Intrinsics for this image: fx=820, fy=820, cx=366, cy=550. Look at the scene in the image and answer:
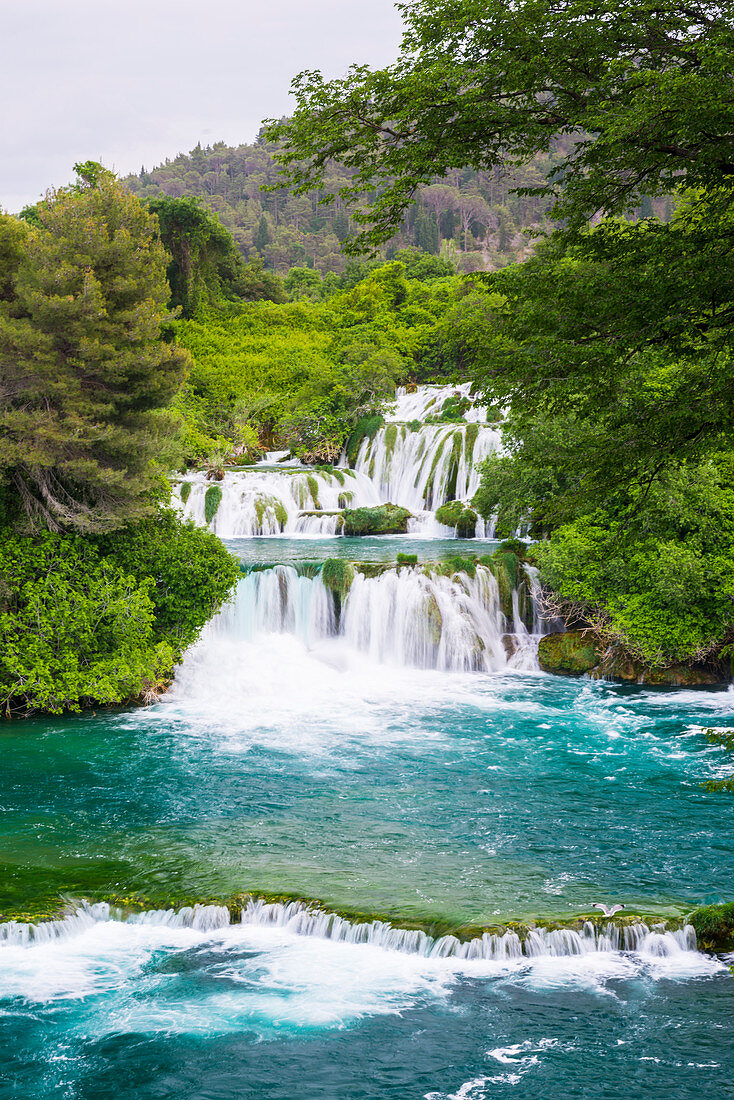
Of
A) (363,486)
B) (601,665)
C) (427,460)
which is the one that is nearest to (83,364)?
(601,665)

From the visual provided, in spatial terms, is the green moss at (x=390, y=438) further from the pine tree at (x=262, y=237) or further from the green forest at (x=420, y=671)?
the pine tree at (x=262, y=237)

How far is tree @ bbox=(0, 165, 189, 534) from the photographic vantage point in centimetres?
1436

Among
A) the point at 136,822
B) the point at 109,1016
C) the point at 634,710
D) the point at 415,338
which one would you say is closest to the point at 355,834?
the point at 136,822

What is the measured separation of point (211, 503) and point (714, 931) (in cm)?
2351

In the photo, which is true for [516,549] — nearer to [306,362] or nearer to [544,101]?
[544,101]

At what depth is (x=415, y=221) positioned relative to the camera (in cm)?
10738

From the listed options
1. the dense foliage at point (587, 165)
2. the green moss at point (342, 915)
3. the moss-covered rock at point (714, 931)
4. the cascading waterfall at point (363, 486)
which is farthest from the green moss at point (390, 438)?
the dense foliage at point (587, 165)

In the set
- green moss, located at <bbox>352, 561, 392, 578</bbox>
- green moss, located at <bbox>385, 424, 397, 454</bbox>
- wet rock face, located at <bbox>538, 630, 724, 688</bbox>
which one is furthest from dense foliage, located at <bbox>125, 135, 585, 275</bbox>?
wet rock face, located at <bbox>538, 630, 724, 688</bbox>

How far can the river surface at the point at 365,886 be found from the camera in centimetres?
698

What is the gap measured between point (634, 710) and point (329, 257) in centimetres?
9366

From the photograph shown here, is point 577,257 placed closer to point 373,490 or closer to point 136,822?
point 136,822

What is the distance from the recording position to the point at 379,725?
15500mm

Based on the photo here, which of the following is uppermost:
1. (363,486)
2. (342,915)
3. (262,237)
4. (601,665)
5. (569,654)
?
(262,237)

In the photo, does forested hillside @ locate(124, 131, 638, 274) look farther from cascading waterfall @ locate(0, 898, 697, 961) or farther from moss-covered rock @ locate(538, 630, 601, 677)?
cascading waterfall @ locate(0, 898, 697, 961)
